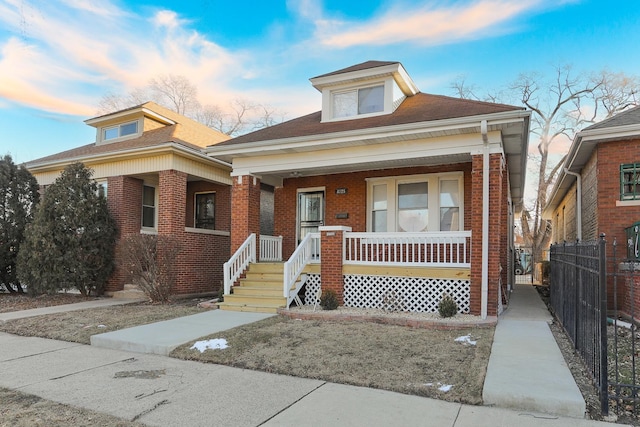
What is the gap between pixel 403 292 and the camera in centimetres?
898

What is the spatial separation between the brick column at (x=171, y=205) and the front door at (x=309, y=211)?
11.4ft

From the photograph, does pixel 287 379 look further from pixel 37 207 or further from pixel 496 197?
pixel 37 207

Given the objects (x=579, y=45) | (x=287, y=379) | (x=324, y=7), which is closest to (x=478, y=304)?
(x=287, y=379)

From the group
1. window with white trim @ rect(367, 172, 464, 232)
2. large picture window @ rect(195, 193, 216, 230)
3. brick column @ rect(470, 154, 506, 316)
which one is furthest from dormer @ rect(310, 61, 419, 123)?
large picture window @ rect(195, 193, 216, 230)

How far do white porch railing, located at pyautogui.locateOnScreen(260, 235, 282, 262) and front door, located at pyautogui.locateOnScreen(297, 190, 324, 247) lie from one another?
64 centimetres

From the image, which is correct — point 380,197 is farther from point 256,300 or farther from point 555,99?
point 555,99

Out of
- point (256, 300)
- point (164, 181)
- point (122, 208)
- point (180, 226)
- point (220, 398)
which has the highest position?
point (164, 181)

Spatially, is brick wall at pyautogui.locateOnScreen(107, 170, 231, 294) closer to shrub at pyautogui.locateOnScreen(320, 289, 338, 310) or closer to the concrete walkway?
shrub at pyautogui.locateOnScreen(320, 289, 338, 310)

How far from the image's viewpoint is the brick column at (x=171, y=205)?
12.0m

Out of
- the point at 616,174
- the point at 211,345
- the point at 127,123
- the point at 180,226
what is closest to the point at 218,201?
the point at 180,226

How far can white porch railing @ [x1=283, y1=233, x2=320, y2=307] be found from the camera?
9180 millimetres

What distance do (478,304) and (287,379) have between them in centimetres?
480

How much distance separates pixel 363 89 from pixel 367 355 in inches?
300

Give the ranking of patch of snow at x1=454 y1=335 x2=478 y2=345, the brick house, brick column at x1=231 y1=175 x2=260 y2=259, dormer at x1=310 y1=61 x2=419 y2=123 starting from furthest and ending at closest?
brick column at x1=231 y1=175 x2=260 y2=259 → dormer at x1=310 y1=61 x2=419 y2=123 → the brick house → patch of snow at x1=454 y1=335 x2=478 y2=345
